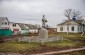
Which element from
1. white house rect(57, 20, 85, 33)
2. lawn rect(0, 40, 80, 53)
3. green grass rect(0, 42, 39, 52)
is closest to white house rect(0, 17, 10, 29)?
white house rect(57, 20, 85, 33)

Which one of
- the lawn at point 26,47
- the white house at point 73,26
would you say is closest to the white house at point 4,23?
the white house at point 73,26

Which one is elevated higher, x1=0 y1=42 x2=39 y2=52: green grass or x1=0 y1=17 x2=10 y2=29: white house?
x1=0 y1=17 x2=10 y2=29: white house

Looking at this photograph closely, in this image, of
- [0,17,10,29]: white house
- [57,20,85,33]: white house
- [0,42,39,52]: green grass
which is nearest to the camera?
[0,42,39,52]: green grass

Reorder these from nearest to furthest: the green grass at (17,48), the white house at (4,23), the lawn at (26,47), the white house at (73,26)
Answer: the green grass at (17,48), the lawn at (26,47), the white house at (73,26), the white house at (4,23)

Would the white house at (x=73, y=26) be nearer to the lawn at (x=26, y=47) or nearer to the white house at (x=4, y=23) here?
the white house at (x=4, y=23)

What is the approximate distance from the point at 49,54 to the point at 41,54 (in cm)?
66

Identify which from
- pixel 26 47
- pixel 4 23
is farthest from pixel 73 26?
pixel 26 47

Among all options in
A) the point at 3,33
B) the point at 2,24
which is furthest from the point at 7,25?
the point at 3,33

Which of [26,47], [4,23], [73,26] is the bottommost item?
[26,47]

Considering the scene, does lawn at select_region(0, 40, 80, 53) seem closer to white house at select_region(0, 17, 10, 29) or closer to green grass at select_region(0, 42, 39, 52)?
green grass at select_region(0, 42, 39, 52)

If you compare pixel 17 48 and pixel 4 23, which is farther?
pixel 4 23

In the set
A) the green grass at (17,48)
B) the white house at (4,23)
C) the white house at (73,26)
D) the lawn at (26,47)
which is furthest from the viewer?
the white house at (4,23)

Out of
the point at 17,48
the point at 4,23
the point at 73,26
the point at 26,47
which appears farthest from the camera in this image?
the point at 4,23

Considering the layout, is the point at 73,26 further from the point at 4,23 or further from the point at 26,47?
the point at 26,47
